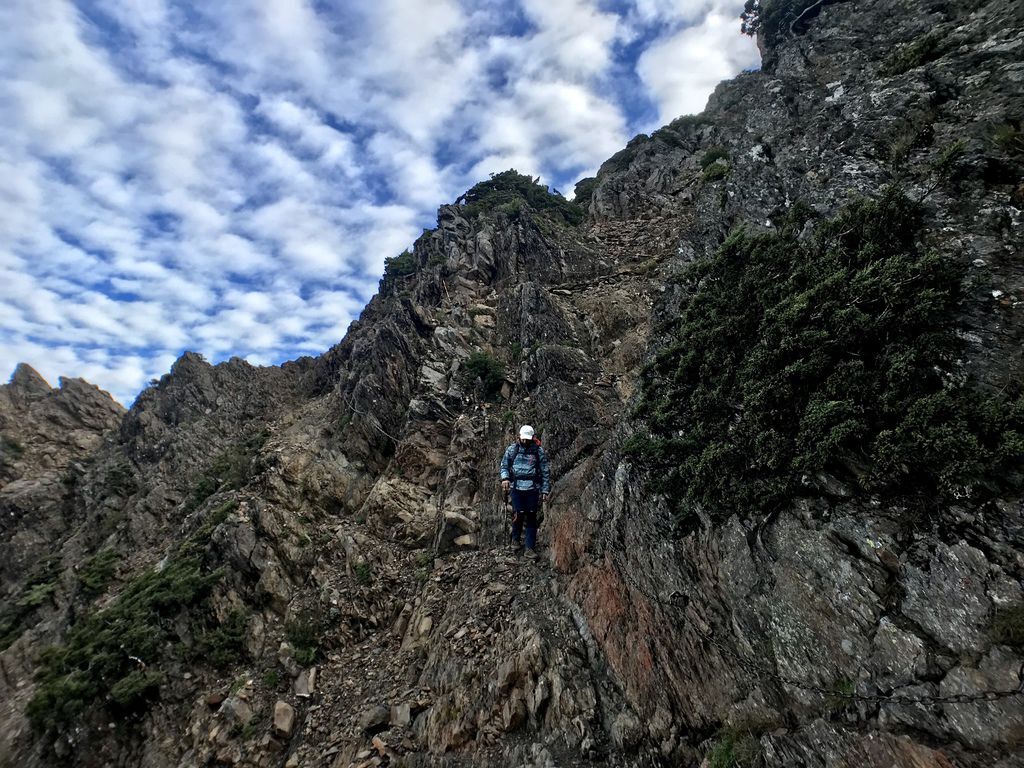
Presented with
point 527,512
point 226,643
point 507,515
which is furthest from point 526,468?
point 226,643

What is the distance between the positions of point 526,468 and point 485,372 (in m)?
7.98

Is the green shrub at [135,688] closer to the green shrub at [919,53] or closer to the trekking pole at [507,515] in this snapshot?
the trekking pole at [507,515]

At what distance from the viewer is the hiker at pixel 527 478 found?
10.2 m

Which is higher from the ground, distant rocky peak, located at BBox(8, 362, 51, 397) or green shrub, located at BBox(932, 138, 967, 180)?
distant rocky peak, located at BBox(8, 362, 51, 397)

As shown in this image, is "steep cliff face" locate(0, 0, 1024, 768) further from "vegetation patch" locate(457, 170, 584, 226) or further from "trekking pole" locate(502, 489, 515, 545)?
"vegetation patch" locate(457, 170, 584, 226)

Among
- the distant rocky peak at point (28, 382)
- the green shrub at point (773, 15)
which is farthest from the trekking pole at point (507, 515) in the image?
the distant rocky peak at point (28, 382)

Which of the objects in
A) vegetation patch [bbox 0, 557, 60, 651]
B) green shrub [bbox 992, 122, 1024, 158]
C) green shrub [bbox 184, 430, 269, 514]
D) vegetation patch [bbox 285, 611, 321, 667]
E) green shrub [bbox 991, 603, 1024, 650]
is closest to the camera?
green shrub [bbox 991, 603, 1024, 650]

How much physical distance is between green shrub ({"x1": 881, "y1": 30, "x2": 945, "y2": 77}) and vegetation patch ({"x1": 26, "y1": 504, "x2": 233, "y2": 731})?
20.1m

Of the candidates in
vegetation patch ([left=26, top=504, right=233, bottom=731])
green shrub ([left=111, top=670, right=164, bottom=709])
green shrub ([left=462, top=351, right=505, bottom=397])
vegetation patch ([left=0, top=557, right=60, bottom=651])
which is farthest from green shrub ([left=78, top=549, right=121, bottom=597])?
green shrub ([left=462, top=351, right=505, bottom=397])

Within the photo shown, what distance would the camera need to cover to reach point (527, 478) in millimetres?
10258

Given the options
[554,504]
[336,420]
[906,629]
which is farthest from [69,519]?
[906,629]

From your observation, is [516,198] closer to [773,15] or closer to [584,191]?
[584,191]

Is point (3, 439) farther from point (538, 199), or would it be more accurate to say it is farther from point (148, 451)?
point (538, 199)

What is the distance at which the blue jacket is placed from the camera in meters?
10.2
